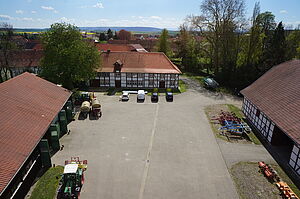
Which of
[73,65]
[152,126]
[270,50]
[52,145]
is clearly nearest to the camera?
[52,145]

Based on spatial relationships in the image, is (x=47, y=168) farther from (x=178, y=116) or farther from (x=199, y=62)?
(x=199, y=62)

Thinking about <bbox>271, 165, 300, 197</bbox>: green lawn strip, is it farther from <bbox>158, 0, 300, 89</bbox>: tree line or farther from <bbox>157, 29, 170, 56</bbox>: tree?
<bbox>157, 29, 170, 56</bbox>: tree

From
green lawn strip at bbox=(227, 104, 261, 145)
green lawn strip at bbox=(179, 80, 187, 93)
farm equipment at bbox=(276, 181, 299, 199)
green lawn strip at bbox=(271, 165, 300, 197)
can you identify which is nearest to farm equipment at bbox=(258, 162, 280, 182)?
green lawn strip at bbox=(271, 165, 300, 197)

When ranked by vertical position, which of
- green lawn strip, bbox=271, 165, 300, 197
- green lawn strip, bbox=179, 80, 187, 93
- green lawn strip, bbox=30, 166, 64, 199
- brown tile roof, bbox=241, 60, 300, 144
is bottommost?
green lawn strip, bbox=30, 166, 64, 199

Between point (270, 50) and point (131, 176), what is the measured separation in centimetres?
3529

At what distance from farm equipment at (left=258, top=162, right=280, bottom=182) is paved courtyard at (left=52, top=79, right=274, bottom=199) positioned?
2.47m

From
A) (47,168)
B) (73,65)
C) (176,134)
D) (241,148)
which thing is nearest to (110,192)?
(47,168)

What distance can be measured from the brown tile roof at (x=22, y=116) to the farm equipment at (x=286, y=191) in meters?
16.7

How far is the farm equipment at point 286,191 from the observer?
13.5m

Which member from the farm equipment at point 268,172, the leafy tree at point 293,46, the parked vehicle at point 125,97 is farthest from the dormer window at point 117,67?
the leafy tree at point 293,46

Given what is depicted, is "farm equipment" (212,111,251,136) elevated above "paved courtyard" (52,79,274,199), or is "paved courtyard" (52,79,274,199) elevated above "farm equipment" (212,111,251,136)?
"farm equipment" (212,111,251,136)

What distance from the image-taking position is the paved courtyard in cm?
1442

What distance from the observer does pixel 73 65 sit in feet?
95.1

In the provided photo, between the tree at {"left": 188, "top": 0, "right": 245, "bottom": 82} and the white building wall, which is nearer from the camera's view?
the white building wall
